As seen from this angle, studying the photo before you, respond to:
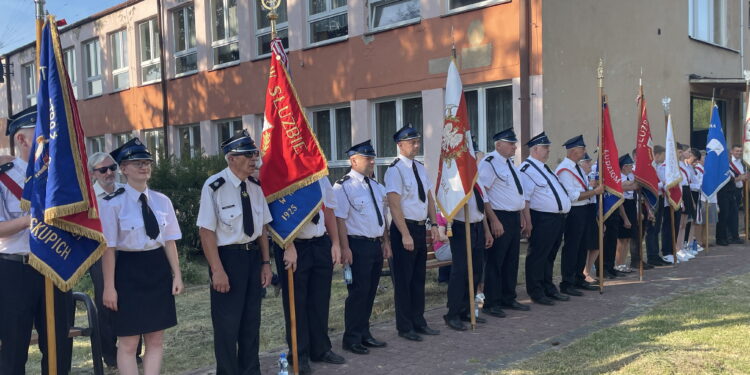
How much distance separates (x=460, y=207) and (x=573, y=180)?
2392mm

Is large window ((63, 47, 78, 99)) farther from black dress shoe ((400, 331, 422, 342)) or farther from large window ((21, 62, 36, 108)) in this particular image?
black dress shoe ((400, 331, 422, 342))

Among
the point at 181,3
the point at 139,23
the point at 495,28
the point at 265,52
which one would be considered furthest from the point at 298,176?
the point at 139,23

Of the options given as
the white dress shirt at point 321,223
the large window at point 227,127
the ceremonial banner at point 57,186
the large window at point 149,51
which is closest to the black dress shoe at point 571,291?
the white dress shirt at point 321,223

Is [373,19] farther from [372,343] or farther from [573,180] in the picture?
[372,343]

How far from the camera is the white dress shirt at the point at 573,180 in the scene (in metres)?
8.25

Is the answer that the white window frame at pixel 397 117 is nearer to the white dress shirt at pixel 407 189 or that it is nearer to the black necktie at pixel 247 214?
the white dress shirt at pixel 407 189

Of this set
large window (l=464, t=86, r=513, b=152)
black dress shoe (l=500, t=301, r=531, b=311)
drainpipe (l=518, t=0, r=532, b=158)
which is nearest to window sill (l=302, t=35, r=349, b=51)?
large window (l=464, t=86, r=513, b=152)

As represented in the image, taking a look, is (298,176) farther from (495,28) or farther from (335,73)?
(335,73)

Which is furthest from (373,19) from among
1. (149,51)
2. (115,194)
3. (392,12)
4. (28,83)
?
(28,83)

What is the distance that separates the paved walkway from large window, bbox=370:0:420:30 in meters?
6.90

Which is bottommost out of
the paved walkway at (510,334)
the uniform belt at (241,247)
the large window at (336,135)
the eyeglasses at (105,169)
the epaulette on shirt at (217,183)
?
the paved walkway at (510,334)

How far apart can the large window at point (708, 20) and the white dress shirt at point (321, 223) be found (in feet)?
46.5

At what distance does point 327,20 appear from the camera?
15016mm

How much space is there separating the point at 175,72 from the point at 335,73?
7.08m
